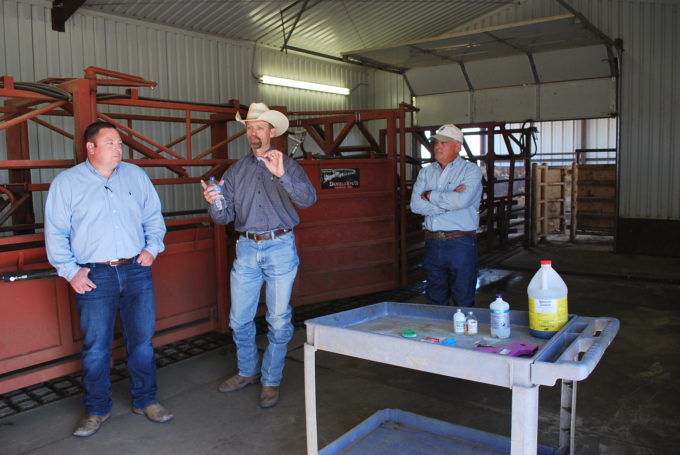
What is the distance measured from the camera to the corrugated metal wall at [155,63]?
7.86 m

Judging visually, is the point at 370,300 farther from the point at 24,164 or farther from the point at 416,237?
the point at 24,164

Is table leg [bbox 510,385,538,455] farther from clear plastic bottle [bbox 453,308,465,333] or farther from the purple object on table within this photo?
clear plastic bottle [bbox 453,308,465,333]

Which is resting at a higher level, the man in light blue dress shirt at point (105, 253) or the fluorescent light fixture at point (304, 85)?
the fluorescent light fixture at point (304, 85)

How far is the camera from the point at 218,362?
193 inches

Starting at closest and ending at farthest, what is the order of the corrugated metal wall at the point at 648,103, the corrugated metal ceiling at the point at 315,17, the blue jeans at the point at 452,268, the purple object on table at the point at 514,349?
the purple object on table at the point at 514,349, the blue jeans at the point at 452,268, the corrugated metal ceiling at the point at 315,17, the corrugated metal wall at the point at 648,103

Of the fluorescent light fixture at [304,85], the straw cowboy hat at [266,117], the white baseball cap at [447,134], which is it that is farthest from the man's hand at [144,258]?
the fluorescent light fixture at [304,85]

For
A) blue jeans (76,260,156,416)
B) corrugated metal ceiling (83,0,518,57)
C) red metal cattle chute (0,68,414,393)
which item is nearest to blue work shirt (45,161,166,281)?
blue jeans (76,260,156,416)

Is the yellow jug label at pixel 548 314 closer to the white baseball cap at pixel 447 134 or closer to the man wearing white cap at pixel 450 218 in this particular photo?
the man wearing white cap at pixel 450 218

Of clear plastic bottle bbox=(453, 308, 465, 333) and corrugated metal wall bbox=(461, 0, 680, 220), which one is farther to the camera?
corrugated metal wall bbox=(461, 0, 680, 220)

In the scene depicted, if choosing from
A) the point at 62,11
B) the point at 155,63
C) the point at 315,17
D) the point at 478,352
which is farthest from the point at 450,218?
the point at 315,17

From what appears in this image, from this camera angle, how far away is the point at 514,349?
243cm

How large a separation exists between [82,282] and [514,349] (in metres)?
2.47

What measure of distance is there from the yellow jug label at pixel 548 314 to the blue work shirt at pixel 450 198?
1988 mm

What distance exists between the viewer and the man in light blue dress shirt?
11.4 feet
